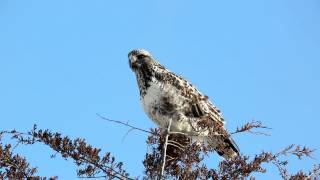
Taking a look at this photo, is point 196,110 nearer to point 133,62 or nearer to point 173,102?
point 173,102

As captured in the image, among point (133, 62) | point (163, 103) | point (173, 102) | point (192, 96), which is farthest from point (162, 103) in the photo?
point (133, 62)

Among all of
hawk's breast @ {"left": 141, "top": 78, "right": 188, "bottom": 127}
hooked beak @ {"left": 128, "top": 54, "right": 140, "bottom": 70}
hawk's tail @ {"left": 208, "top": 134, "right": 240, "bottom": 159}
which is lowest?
hawk's tail @ {"left": 208, "top": 134, "right": 240, "bottom": 159}

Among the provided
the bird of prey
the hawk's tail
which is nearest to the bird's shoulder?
the bird of prey

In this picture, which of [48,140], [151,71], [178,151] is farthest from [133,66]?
[48,140]

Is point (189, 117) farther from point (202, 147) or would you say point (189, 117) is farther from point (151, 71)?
point (202, 147)

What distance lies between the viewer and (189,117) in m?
8.34

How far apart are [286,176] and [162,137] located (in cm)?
121

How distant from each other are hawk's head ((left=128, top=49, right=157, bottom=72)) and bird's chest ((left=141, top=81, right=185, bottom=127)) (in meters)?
0.55

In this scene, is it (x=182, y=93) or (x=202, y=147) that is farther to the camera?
(x=182, y=93)

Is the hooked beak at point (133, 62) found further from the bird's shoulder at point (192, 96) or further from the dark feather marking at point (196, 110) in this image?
the dark feather marking at point (196, 110)

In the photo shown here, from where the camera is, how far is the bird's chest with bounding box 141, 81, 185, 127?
8188 millimetres

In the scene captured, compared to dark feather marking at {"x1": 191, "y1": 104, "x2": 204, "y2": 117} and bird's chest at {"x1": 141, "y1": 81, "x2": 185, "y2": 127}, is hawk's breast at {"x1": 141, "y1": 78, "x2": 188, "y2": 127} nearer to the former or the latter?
bird's chest at {"x1": 141, "y1": 81, "x2": 185, "y2": 127}

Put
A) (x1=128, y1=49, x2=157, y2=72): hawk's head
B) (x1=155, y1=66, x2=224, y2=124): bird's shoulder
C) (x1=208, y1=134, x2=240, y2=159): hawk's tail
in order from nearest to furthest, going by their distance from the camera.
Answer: (x1=208, y1=134, x2=240, y2=159): hawk's tail < (x1=155, y1=66, x2=224, y2=124): bird's shoulder < (x1=128, y1=49, x2=157, y2=72): hawk's head

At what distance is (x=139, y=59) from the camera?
354 inches
